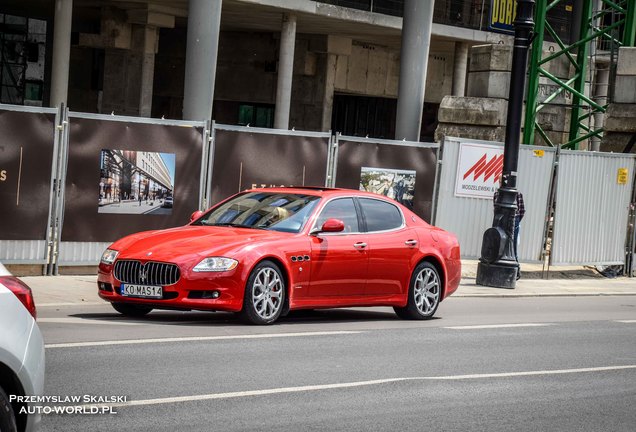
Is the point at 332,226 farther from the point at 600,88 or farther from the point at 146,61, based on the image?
the point at 600,88

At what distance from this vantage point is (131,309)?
13328mm

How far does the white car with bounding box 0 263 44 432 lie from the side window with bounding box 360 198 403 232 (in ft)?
29.4

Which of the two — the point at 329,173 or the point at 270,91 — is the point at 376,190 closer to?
the point at 329,173

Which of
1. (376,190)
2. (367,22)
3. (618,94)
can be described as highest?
(367,22)

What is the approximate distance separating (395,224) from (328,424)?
22.8 feet

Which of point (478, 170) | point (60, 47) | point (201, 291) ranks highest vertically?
point (60, 47)

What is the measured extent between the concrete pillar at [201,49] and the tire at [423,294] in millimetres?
15109

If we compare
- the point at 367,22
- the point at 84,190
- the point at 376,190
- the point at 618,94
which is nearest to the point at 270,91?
the point at 367,22

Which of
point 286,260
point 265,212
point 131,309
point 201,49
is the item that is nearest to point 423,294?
point 265,212

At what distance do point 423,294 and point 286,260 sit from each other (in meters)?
2.64

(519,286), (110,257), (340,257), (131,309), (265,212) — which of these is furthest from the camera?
(519,286)

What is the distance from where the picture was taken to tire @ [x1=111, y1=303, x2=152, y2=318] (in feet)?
43.4

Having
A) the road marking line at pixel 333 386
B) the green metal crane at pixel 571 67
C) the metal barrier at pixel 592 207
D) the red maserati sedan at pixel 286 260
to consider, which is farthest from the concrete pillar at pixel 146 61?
the road marking line at pixel 333 386

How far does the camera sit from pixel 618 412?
31.0ft
